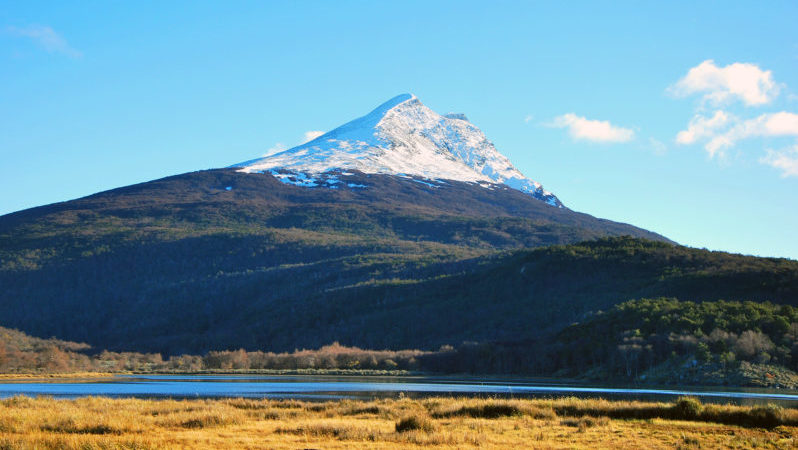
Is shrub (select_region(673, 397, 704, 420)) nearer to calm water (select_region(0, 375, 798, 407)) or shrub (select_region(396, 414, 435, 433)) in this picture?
shrub (select_region(396, 414, 435, 433))

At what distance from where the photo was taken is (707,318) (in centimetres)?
11244

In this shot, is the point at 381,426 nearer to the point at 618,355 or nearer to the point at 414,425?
the point at 414,425

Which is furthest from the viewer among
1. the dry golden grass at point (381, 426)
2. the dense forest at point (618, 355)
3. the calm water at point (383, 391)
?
the dense forest at point (618, 355)

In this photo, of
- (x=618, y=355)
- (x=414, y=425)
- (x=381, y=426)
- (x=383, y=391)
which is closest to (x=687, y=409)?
(x=414, y=425)

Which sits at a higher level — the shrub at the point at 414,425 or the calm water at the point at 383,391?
the shrub at the point at 414,425

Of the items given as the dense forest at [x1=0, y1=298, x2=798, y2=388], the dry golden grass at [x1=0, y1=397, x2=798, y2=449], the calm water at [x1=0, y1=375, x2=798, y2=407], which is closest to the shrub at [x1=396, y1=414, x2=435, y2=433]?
the dry golden grass at [x1=0, y1=397, x2=798, y2=449]

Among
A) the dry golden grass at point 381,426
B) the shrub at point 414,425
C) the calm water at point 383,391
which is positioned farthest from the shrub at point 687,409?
the calm water at point 383,391

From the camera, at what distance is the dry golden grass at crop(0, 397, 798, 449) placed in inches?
1266

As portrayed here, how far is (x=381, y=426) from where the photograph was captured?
3897cm

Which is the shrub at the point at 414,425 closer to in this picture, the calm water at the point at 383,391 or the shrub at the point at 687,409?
the shrub at the point at 687,409

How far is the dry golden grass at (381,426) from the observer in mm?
32156

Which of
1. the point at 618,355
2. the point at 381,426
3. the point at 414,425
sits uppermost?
the point at 618,355

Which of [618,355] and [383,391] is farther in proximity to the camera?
[618,355]

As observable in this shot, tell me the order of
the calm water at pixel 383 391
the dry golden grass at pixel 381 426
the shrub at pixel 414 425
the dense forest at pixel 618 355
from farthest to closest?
the dense forest at pixel 618 355 → the calm water at pixel 383 391 → the shrub at pixel 414 425 → the dry golden grass at pixel 381 426
